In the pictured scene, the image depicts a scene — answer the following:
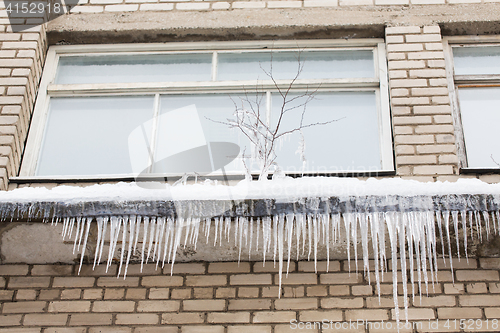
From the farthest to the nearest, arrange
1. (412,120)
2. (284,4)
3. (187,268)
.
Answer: (284,4) < (412,120) < (187,268)

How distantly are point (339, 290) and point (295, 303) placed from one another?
1.07ft

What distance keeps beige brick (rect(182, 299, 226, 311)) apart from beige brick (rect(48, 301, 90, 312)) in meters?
0.71

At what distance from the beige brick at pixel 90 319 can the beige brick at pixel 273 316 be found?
3.41ft

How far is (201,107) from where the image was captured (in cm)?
438

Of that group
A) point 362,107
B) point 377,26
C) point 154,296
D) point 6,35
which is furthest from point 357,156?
point 6,35

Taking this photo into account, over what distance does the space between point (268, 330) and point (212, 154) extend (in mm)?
1562

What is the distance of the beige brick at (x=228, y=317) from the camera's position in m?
3.24

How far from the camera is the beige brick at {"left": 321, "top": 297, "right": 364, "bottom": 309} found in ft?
10.7

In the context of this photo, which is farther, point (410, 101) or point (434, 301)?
point (410, 101)

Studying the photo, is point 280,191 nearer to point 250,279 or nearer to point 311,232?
point 311,232

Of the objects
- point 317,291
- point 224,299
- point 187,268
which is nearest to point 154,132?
point 187,268

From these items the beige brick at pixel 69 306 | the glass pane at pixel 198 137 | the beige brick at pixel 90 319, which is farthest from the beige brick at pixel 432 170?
the beige brick at pixel 69 306

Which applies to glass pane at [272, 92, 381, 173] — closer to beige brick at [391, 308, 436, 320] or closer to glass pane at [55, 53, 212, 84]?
glass pane at [55, 53, 212, 84]

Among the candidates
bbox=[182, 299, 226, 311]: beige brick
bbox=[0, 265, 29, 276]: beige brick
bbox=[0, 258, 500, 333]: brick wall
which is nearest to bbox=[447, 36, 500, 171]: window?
bbox=[0, 258, 500, 333]: brick wall
